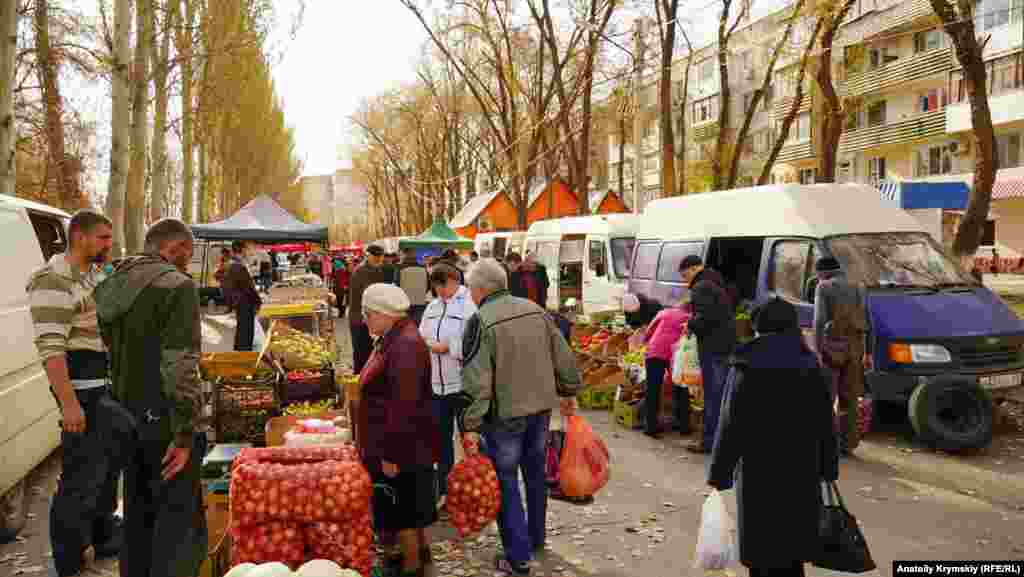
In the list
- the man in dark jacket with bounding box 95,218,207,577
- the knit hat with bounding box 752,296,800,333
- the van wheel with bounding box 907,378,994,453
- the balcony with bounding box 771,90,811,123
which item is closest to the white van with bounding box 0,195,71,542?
the man in dark jacket with bounding box 95,218,207,577

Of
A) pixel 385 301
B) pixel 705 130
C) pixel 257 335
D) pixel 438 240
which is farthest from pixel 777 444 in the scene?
pixel 705 130

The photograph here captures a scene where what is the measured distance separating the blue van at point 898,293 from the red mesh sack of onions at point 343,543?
20.0ft

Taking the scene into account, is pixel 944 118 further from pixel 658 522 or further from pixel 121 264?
pixel 121 264

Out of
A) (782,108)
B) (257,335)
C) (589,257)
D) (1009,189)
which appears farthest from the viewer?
(782,108)

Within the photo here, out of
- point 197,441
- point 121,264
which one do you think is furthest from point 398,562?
point 121,264

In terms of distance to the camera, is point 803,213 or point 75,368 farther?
point 803,213

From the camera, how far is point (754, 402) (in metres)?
3.84

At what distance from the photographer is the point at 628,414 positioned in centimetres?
945

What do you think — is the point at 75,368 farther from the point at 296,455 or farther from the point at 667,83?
the point at 667,83

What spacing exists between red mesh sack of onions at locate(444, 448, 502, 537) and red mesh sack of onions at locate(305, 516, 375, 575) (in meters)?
0.64

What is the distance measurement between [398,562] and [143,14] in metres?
14.2

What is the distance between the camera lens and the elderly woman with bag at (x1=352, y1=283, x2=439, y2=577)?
4.68m

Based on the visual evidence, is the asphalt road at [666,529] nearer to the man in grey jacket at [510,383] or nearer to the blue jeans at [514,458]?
the blue jeans at [514,458]

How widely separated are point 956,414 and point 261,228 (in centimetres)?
1485
